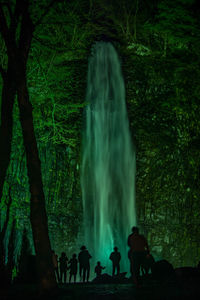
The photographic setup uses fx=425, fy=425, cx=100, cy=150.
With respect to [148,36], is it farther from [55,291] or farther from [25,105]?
[55,291]

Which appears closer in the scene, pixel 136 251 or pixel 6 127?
pixel 136 251

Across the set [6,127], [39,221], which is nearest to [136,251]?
[39,221]

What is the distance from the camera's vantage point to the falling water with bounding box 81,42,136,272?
80.8ft

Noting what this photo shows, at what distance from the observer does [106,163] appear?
26984mm

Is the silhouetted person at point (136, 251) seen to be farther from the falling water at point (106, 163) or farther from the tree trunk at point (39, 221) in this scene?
the falling water at point (106, 163)

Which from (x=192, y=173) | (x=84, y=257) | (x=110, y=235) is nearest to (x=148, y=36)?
(x=192, y=173)

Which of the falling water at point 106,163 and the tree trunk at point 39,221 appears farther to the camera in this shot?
the falling water at point 106,163

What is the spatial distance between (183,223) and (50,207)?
30.4 ft

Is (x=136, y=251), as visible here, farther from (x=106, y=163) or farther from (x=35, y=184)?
(x=106, y=163)

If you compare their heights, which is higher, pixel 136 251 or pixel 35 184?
pixel 35 184

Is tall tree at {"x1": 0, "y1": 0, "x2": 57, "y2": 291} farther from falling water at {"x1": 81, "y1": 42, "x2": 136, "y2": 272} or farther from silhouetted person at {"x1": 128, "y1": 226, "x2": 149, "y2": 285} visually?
falling water at {"x1": 81, "y1": 42, "x2": 136, "y2": 272}

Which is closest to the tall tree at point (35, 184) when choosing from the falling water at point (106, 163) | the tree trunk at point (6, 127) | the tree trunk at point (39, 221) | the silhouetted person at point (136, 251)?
the tree trunk at point (39, 221)

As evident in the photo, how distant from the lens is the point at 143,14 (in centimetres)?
2233

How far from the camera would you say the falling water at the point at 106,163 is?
2462cm
